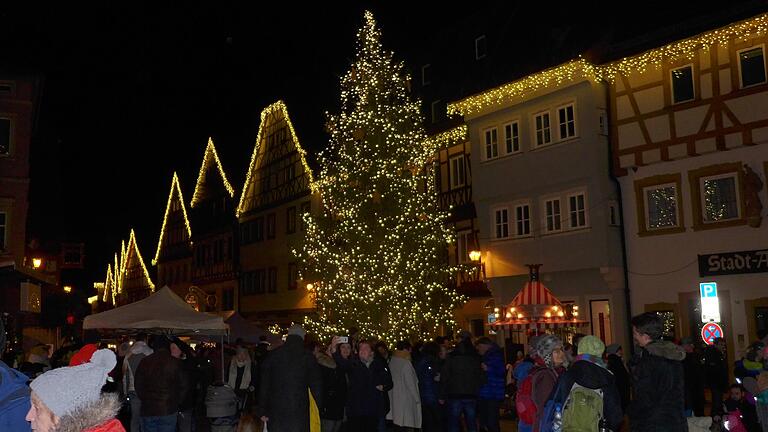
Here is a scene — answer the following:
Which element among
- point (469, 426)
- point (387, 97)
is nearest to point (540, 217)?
point (387, 97)

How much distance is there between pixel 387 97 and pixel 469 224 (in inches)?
247

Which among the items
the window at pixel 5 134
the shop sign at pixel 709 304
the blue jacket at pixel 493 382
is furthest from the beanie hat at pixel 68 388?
the window at pixel 5 134

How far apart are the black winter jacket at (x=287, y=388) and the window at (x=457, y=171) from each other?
21677mm

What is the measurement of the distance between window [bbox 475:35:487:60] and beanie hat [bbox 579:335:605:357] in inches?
981

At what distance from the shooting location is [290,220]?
4391 centimetres

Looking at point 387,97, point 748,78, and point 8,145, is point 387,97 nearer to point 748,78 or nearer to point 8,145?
point 748,78

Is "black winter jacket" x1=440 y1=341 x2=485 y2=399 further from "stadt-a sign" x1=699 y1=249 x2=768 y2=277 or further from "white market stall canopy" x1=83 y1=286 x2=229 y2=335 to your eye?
"stadt-a sign" x1=699 y1=249 x2=768 y2=277

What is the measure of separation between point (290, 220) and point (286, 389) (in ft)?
113

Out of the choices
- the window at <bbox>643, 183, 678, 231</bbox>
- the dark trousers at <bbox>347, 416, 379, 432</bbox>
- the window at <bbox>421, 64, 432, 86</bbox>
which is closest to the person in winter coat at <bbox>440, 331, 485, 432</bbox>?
the dark trousers at <bbox>347, 416, 379, 432</bbox>

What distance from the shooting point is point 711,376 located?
52.8 ft

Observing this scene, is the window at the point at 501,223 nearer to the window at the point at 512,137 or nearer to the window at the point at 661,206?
the window at the point at 512,137

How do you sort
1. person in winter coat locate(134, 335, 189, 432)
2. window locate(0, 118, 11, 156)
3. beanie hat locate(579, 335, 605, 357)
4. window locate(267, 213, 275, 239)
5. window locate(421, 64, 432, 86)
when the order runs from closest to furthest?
1. beanie hat locate(579, 335, 605, 357)
2. person in winter coat locate(134, 335, 189, 432)
3. window locate(0, 118, 11, 156)
4. window locate(421, 64, 432, 86)
5. window locate(267, 213, 275, 239)

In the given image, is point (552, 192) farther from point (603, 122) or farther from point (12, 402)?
point (12, 402)

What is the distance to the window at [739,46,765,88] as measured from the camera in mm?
21016
